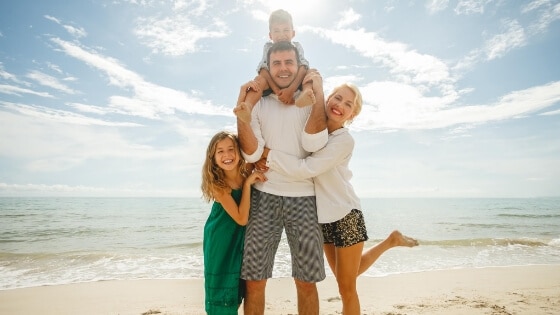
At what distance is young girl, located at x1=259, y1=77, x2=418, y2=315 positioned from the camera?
2.54m

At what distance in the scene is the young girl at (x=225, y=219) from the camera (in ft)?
8.77

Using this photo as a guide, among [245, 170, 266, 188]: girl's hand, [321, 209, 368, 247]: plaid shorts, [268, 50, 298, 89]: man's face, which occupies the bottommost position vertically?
[321, 209, 368, 247]: plaid shorts

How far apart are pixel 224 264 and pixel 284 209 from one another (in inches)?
26.1

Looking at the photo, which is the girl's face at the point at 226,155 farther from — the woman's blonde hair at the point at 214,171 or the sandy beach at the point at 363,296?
the sandy beach at the point at 363,296

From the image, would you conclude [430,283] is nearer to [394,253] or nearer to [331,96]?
[394,253]

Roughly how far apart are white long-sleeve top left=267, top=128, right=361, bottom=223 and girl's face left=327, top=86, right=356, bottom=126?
4.2 inches

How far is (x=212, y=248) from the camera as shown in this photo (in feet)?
9.05

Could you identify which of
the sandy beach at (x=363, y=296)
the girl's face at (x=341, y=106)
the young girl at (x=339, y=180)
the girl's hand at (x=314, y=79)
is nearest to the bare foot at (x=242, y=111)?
the young girl at (x=339, y=180)

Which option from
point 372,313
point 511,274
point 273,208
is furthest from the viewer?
point 511,274

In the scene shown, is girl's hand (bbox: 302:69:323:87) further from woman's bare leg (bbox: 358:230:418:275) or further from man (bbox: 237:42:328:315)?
woman's bare leg (bbox: 358:230:418:275)

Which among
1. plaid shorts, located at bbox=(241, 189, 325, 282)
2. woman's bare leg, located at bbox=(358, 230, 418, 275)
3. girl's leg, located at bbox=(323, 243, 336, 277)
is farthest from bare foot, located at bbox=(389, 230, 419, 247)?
plaid shorts, located at bbox=(241, 189, 325, 282)

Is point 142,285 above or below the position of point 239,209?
below

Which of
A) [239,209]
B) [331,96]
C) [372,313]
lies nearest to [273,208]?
[239,209]

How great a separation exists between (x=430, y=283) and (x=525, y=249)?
253 inches
